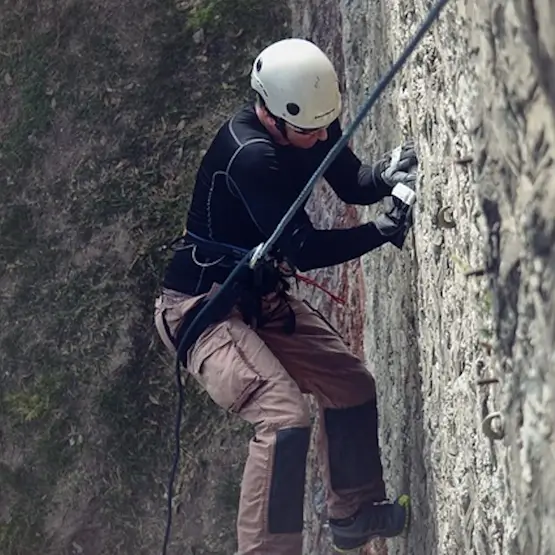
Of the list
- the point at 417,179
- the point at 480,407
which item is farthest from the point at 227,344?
the point at 480,407

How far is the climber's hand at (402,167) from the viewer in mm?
2805

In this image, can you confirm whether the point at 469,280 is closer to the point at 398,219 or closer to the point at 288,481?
the point at 398,219

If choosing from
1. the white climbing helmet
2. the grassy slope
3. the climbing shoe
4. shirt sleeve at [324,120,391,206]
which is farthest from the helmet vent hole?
the grassy slope

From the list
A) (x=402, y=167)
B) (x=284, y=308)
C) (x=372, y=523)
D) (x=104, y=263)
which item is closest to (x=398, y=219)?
(x=402, y=167)

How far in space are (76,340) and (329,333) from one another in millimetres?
3099

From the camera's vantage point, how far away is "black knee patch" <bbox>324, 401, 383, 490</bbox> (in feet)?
10.7

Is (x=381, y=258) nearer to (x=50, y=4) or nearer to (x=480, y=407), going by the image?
(x=480, y=407)

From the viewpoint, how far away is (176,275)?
335cm

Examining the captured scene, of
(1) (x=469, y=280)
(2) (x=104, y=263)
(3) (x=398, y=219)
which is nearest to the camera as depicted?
(1) (x=469, y=280)

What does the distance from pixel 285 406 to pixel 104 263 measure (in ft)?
11.1

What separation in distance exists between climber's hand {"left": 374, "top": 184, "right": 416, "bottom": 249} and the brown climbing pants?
2.00ft

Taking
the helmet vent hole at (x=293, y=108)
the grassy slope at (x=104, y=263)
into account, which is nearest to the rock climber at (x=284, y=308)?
the helmet vent hole at (x=293, y=108)

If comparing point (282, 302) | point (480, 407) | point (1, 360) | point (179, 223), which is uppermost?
point (179, 223)

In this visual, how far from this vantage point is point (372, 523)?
3289mm
